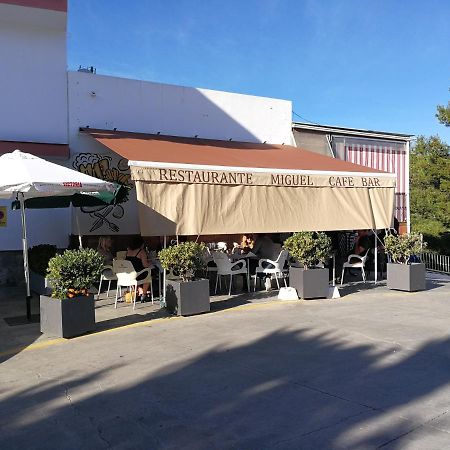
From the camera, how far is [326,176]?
1070 centimetres

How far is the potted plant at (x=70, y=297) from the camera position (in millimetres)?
6707

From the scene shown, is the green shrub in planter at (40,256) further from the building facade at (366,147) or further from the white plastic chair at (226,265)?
the building facade at (366,147)

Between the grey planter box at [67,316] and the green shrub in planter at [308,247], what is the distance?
13.5 ft

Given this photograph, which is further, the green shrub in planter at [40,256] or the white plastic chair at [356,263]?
the white plastic chair at [356,263]

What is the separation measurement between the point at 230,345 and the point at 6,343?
2949mm

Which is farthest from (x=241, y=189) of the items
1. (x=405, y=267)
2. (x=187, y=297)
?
(x=405, y=267)

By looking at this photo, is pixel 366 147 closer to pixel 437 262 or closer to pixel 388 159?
pixel 388 159

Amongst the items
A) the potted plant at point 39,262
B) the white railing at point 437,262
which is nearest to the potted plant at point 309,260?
the potted plant at point 39,262

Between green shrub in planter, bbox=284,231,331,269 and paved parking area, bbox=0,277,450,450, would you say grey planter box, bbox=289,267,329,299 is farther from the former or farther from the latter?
paved parking area, bbox=0,277,450,450

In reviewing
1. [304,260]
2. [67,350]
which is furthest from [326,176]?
[67,350]

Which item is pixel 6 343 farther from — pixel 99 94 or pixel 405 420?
pixel 99 94

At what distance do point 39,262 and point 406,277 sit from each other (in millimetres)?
7505

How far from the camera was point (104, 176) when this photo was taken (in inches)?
480

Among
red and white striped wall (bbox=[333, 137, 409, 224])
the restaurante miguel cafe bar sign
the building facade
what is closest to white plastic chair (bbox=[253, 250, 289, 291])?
the restaurante miguel cafe bar sign
